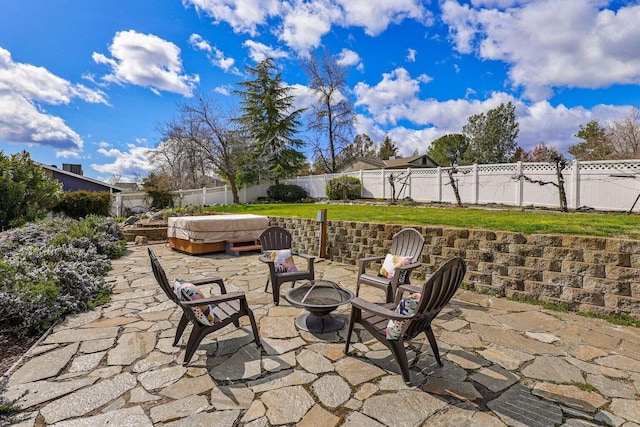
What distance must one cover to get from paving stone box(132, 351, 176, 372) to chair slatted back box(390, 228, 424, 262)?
8.86 feet

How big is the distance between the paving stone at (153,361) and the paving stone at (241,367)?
442 mm

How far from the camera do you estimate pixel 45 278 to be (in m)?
3.65

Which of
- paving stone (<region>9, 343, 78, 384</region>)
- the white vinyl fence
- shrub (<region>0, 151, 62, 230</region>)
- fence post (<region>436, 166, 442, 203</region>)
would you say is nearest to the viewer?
paving stone (<region>9, 343, 78, 384</region>)

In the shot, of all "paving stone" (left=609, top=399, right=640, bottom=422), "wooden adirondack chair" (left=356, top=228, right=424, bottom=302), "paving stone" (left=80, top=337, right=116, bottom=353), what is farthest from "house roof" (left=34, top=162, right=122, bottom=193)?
"paving stone" (left=609, top=399, right=640, bottom=422)

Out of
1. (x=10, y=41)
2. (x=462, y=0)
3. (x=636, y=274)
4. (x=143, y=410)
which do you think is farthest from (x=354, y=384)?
(x=10, y=41)

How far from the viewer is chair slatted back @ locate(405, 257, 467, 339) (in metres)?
2.08

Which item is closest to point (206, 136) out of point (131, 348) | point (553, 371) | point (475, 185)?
point (475, 185)

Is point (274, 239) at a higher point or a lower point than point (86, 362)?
higher

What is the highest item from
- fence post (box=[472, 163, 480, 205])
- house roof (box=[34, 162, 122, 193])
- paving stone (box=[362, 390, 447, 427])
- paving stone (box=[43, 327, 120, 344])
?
house roof (box=[34, 162, 122, 193])

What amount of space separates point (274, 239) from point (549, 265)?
3524mm

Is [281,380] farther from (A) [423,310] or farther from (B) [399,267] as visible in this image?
(B) [399,267]

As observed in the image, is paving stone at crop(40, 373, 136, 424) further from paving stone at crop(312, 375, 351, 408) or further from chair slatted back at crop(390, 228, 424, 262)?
chair slatted back at crop(390, 228, 424, 262)

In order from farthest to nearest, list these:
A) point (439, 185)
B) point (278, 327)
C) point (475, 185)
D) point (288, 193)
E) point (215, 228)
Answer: point (288, 193), point (439, 185), point (475, 185), point (215, 228), point (278, 327)

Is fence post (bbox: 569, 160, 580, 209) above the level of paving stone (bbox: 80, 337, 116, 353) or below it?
above
